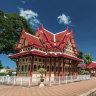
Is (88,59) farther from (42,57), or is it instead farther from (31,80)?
(31,80)

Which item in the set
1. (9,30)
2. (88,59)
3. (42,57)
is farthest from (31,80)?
(88,59)

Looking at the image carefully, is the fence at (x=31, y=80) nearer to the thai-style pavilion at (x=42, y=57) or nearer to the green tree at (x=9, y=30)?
the thai-style pavilion at (x=42, y=57)

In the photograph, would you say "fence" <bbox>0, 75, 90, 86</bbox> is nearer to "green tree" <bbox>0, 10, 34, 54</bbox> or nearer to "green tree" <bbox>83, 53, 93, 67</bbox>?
"green tree" <bbox>0, 10, 34, 54</bbox>

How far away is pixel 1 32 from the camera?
2588 centimetres

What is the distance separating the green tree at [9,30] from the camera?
26.2 meters

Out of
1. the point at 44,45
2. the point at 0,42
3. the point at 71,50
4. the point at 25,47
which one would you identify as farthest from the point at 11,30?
the point at 71,50

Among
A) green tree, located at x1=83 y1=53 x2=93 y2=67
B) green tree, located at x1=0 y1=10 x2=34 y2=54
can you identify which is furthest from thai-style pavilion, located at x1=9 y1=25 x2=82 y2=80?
green tree, located at x1=83 y1=53 x2=93 y2=67

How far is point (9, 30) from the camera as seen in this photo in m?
27.0

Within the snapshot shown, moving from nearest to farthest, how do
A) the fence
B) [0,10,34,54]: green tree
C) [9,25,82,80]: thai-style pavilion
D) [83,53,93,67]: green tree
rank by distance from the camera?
the fence, [9,25,82,80]: thai-style pavilion, [0,10,34,54]: green tree, [83,53,93,67]: green tree

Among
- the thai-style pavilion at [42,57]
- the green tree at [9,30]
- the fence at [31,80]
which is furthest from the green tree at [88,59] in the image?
the green tree at [9,30]

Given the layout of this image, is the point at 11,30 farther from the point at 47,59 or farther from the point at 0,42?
the point at 47,59

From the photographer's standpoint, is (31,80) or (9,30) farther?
(9,30)

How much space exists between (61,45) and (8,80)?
11.8 metres

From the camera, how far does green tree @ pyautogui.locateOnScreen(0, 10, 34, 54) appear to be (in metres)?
26.2
